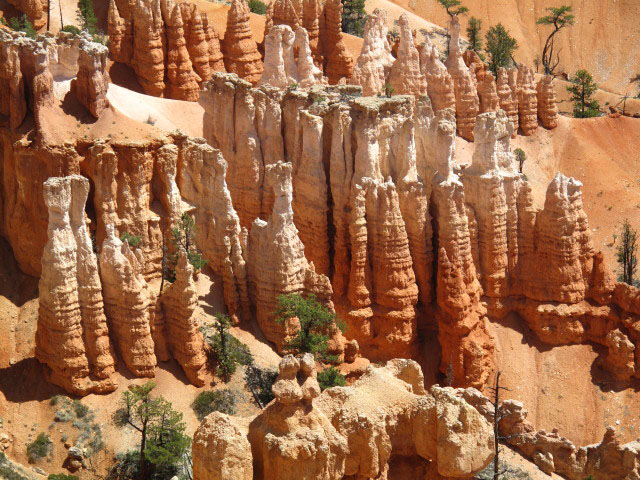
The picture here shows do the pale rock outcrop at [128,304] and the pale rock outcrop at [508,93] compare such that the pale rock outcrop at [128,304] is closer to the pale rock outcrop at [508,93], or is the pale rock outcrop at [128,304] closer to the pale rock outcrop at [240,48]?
the pale rock outcrop at [240,48]

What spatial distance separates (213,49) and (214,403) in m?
33.6

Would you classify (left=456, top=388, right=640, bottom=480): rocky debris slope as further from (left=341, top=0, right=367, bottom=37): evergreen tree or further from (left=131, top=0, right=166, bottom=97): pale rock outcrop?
(left=341, top=0, right=367, bottom=37): evergreen tree

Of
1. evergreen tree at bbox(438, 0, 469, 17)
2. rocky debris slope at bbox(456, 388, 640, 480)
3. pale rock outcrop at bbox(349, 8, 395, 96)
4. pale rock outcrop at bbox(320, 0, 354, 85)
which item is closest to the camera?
rocky debris slope at bbox(456, 388, 640, 480)

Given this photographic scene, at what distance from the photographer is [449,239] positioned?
58.3 metres

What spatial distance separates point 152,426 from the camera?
151 ft

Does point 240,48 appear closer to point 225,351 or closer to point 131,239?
point 131,239

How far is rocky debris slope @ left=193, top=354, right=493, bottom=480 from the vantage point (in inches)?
1483

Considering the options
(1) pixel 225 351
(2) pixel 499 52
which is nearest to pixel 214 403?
(1) pixel 225 351

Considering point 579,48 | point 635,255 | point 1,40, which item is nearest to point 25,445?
point 1,40

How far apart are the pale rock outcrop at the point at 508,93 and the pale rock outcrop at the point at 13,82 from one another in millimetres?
33806

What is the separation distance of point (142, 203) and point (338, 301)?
1110 centimetres

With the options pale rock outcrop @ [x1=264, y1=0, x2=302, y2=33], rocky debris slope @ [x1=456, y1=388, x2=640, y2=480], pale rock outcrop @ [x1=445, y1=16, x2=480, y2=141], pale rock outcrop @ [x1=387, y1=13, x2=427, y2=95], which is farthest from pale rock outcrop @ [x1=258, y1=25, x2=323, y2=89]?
rocky debris slope @ [x1=456, y1=388, x2=640, y2=480]

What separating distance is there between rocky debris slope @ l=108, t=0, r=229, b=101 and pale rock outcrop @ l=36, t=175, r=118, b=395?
28.4 metres

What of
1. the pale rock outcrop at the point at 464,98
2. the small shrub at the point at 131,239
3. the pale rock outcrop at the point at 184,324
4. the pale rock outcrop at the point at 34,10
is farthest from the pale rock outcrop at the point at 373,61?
the pale rock outcrop at the point at 184,324
